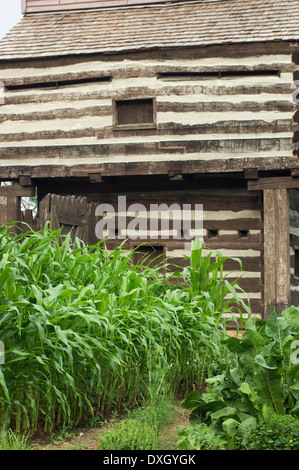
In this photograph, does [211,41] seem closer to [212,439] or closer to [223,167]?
[223,167]

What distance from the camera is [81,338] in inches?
166

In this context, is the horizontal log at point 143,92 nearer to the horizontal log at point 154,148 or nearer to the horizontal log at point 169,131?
the horizontal log at point 169,131

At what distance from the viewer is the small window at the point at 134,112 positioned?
1148cm

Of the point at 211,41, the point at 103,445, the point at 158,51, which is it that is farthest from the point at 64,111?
the point at 103,445

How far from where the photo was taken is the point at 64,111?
38.5 feet

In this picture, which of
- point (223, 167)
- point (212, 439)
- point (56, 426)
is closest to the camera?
point (212, 439)

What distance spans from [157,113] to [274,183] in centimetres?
235

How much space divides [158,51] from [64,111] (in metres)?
1.98

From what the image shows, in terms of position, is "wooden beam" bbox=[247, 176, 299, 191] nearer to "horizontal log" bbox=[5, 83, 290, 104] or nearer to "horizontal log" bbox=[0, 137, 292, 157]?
"horizontal log" bbox=[0, 137, 292, 157]

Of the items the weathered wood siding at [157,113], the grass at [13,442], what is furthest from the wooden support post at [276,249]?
the grass at [13,442]

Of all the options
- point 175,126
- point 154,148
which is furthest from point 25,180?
point 175,126

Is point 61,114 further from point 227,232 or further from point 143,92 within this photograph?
point 227,232

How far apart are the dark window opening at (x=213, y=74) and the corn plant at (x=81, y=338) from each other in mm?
6333

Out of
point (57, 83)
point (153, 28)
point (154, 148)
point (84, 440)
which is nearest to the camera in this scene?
point (84, 440)
